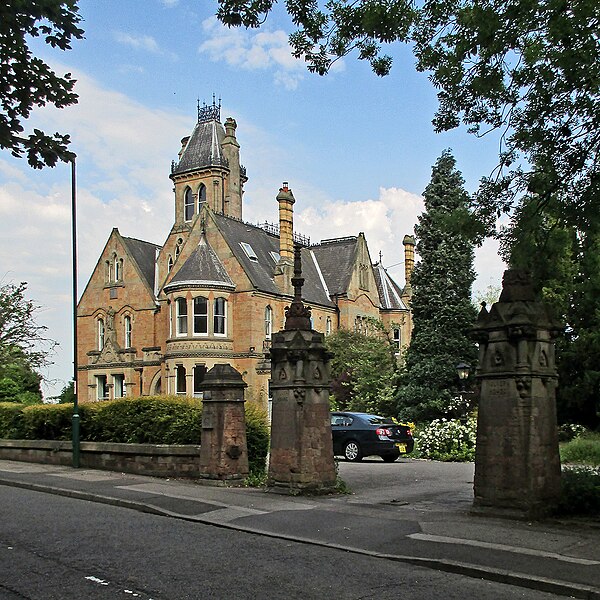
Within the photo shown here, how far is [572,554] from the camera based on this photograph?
902 cm

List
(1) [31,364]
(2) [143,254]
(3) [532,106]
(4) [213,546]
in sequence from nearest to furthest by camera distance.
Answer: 1. (4) [213,546]
2. (3) [532,106]
3. (1) [31,364]
4. (2) [143,254]

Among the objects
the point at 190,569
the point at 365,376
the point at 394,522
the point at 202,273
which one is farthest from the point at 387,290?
the point at 190,569

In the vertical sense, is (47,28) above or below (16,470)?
above

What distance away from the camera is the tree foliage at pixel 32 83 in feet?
26.7

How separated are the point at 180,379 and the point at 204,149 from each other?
20764mm

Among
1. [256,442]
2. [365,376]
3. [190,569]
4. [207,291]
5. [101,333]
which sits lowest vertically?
[190,569]

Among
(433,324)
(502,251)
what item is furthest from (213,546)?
(433,324)

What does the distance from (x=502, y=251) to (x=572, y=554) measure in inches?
191

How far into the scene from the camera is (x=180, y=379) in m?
44.0

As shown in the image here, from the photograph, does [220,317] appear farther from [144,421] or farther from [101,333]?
[144,421]

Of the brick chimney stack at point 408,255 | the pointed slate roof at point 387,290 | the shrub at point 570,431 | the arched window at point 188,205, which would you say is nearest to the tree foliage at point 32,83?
the shrub at point 570,431

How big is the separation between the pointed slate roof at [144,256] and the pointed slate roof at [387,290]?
18049mm

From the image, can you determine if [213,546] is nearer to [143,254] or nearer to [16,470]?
[16,470]

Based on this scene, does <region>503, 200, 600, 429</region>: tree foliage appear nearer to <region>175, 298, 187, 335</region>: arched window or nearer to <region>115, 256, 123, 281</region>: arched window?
<region>175, 298, 187, 335</region>: arched window
